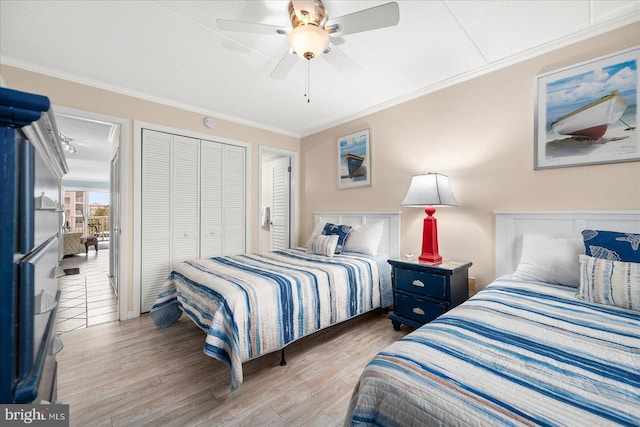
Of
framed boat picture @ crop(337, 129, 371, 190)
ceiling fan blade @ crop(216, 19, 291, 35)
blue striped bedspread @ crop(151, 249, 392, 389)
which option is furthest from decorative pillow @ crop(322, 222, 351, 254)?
ceiling fan blade @ crop(216, 19, 291, 35)

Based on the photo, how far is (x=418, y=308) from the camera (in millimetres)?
2486

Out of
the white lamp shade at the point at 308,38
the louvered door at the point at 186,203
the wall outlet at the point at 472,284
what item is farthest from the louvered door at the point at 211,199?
the wall outlet at the point at 472,284

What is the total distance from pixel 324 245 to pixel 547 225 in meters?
2.03

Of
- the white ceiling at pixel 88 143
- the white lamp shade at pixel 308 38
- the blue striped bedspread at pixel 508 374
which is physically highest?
the white ceiling at pixel 88 143

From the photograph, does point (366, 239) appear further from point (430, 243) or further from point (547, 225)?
point (547, 225)

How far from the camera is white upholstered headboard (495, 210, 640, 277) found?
1.91 meters

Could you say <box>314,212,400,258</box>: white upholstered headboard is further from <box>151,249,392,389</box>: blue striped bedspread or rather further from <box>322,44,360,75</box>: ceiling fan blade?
<box>322,44,360,75</box>: ceiling fan blade

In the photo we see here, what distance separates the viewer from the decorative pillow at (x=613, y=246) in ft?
5.07

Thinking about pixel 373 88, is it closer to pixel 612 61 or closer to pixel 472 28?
pixel 472 28

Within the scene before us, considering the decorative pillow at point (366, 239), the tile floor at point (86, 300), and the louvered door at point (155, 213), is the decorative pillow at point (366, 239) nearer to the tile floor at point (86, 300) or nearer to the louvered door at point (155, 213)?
the louvered door at point (155, 213)

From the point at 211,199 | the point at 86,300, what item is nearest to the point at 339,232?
the point at 211,199

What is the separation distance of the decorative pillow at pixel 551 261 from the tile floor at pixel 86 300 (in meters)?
3.46

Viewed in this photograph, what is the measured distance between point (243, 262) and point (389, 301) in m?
1.61

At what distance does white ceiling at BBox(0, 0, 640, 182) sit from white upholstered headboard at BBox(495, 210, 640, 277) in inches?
52.9
